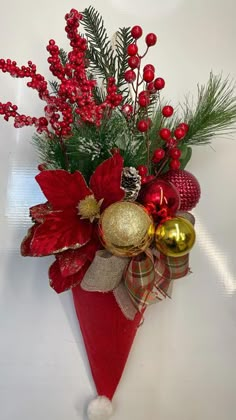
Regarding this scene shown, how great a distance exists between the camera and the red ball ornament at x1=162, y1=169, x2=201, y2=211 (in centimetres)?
61

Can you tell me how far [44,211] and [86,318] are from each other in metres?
0.21

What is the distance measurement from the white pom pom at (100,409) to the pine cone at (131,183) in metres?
0.37

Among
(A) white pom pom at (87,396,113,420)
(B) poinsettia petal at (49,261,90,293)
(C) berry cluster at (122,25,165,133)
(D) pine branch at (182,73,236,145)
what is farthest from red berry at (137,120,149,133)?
(A) white pom pom at (87,396,113,420)

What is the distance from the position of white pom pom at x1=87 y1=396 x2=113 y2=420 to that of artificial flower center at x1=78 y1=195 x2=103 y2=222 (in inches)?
13.3

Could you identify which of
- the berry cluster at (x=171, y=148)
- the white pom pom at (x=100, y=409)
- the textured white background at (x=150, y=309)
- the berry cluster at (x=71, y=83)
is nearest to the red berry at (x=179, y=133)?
the berry cluster at (x=171, y=148)

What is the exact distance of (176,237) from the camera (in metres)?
0.51

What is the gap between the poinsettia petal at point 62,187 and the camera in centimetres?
55

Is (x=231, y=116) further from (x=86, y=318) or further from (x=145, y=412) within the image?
(x=145, y=412)

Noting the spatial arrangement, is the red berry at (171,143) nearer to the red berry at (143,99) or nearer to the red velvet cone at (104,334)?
the red berry at (143,99)

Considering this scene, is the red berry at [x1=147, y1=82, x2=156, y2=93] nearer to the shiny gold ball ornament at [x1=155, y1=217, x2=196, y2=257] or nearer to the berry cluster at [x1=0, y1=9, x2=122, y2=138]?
the berry cluster at [x1=0, y1=9, x2=122, y2=138]

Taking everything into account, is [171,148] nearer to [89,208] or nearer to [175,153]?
[175,153]

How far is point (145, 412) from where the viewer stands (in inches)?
28.4

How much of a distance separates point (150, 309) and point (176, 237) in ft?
0.93

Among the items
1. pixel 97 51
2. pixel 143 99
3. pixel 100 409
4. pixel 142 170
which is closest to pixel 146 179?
pixel 142 170
